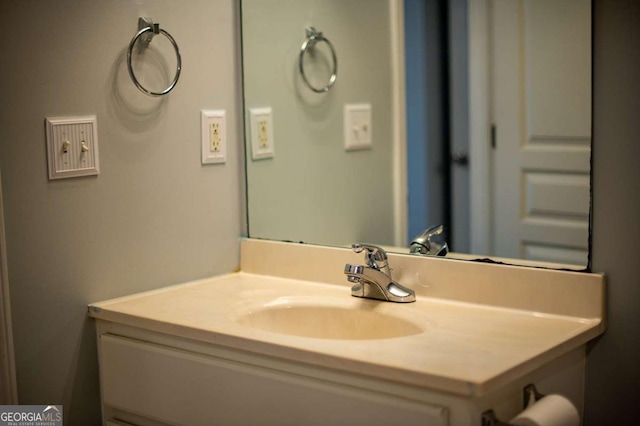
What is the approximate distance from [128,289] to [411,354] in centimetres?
75

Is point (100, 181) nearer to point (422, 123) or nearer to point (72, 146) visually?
point (72, 146)

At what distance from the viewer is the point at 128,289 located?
5.87 feet

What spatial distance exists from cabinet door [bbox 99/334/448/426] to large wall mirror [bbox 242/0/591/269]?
0.49 m

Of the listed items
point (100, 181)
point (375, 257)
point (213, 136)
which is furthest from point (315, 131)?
point (100, 181)

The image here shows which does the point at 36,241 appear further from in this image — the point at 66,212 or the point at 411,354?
the point at 411,354

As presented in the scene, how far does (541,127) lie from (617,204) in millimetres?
213

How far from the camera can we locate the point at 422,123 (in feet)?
5.88

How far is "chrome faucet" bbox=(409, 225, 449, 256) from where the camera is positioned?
1.72m

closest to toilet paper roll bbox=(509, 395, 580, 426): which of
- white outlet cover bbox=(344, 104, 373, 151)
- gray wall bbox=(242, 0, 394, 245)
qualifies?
gray wall bbox=(242, 0, 394, 245)

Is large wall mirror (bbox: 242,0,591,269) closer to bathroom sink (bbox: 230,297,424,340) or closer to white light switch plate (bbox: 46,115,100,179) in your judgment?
bathroom sink (bbox: 230,297,424,340)

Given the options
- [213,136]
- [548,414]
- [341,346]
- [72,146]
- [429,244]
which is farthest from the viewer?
[213,136]

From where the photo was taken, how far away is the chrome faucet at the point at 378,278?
1.68m

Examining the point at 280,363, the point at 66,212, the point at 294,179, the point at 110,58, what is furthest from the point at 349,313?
the point at 110,58

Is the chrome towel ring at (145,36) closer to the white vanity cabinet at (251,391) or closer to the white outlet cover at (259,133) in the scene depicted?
the white outlet cover at (259,133)
